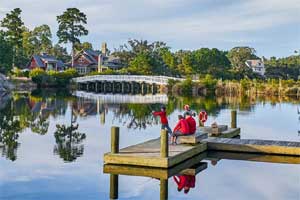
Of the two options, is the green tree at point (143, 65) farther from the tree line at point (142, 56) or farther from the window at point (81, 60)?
the window at point (81, 60)

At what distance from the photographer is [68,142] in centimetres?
1756

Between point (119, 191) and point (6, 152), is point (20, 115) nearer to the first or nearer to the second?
point (6, 152)

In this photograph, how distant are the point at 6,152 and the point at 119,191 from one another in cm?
604

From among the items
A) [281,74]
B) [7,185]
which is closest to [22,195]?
[7,185]

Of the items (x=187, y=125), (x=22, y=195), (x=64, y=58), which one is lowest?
(x=22, y=195)

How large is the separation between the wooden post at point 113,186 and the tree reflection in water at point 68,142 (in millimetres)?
2888

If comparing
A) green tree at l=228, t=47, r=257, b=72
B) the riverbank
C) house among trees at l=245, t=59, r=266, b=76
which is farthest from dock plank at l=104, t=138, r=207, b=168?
house among trees at l=245, t=59, r=266, b=76

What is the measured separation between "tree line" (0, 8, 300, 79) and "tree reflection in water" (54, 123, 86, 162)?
41.9 metres

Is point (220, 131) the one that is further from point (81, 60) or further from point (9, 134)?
point (81, 60)

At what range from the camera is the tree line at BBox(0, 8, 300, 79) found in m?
71.4

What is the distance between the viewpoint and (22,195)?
32.9ft

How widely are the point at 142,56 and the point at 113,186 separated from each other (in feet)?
205

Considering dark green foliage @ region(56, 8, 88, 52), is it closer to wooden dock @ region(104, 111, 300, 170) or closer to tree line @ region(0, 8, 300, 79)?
tree line @ region(0, 8, 300, 79)

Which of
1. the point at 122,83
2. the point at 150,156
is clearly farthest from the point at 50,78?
the point at 150,156
